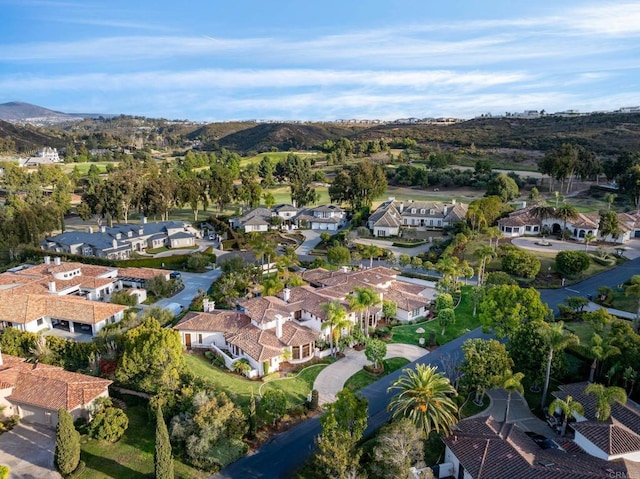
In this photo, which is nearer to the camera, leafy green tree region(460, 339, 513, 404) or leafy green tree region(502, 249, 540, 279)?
leafy green tree region(460, 339, 513, 404)

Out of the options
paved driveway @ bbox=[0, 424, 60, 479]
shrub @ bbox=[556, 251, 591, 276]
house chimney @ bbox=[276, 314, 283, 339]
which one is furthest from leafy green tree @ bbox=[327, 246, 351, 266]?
paved driveway @ bbox=[0, 424, 60, 479]

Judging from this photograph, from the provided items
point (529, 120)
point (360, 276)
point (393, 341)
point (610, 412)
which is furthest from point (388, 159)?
point (610, 412)

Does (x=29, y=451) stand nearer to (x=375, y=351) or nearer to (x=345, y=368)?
(x=345, y=368)

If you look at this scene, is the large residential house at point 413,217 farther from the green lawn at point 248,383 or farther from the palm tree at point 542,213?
the green lawn at point 248,383

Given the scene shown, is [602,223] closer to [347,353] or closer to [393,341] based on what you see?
[393,341]

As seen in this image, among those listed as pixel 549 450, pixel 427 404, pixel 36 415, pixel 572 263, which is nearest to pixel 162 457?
pixel 36 415

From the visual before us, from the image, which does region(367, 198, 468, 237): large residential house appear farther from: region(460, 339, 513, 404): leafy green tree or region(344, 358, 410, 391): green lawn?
region(460, 339, 513, 404): leafy green tree

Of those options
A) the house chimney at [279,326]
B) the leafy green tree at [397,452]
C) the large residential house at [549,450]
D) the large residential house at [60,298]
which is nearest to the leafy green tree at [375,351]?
the house chimney at [279,326]
